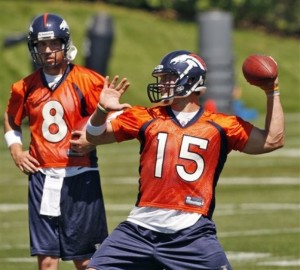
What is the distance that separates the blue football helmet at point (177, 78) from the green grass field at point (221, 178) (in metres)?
4.27

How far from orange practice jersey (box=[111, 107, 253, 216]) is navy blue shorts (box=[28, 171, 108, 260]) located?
137cm

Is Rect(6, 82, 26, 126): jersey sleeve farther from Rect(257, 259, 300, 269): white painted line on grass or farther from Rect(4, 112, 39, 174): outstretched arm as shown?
Rect(257, 259, 300, 269): white painted line on grass

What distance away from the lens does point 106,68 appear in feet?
112

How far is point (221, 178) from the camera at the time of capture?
20.4 meters

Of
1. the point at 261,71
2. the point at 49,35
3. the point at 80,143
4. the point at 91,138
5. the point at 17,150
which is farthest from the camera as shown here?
the point at 17,150

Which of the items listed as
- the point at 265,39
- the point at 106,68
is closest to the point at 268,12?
the point at 265,39

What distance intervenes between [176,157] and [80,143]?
831 mm

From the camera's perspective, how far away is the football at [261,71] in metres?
8.27

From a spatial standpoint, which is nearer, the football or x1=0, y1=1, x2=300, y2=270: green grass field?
the football

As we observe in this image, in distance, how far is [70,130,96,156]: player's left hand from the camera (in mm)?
8664

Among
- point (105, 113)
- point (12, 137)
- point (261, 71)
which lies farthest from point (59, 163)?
point (261, 71)

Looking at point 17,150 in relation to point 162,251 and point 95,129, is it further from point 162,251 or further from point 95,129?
point 162,251

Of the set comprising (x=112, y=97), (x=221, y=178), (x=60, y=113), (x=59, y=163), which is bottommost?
(x=221, y=178)

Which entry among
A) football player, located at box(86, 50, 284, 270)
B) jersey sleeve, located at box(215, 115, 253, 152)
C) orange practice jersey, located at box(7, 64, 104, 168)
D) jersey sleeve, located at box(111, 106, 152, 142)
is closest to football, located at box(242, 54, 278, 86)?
football player, located at box(86, 50, 284, 270)
